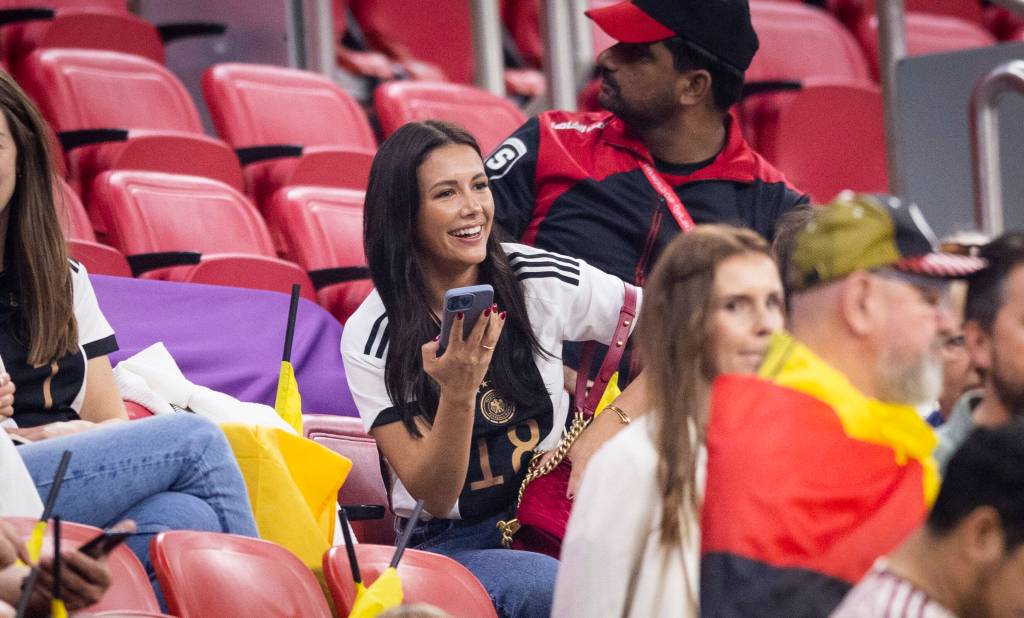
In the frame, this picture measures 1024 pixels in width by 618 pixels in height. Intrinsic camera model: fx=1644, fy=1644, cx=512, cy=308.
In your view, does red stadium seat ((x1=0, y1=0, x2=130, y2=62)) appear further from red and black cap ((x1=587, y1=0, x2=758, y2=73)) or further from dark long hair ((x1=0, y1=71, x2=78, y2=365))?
dark long hair ((x1=0, y1=71, x2=78, y2=365))

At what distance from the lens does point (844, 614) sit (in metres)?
1.47

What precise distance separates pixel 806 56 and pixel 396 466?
11.2 ft

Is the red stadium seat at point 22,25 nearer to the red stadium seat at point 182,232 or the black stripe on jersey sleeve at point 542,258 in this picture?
the red stadium seat at point 182,232

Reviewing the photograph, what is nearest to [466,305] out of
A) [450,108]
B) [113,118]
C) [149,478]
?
[149,478]

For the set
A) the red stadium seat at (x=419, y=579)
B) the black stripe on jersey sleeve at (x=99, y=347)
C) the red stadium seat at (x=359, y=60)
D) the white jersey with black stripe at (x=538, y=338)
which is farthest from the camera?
the red stadium seat at (x=359, y=60)

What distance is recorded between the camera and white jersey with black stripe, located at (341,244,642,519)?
2.51 metres

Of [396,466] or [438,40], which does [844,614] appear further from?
[438,40]

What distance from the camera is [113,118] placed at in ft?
13.0

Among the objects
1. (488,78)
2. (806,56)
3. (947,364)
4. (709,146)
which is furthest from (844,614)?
(806,56)

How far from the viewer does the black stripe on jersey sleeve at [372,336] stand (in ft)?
8.27

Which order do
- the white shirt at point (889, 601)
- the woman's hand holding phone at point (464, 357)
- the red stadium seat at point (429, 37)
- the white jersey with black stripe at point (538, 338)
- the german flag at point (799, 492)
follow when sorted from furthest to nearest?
1. the red stadium seat at point (429, 37)
2. the white jersey with black stripe at point (538, 338)
3. the woman's hand holding phone at point (464, 357)
4. the german flag at point (799, 492)
5. the white shirt at point (889, 601)

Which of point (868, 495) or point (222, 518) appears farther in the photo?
point (222, 518)

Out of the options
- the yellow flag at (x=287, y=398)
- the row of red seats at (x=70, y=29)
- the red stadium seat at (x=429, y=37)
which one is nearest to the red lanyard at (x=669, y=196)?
the yellow flag at (x=287, y=398)

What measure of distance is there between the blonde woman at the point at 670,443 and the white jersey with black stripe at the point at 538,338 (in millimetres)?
780
